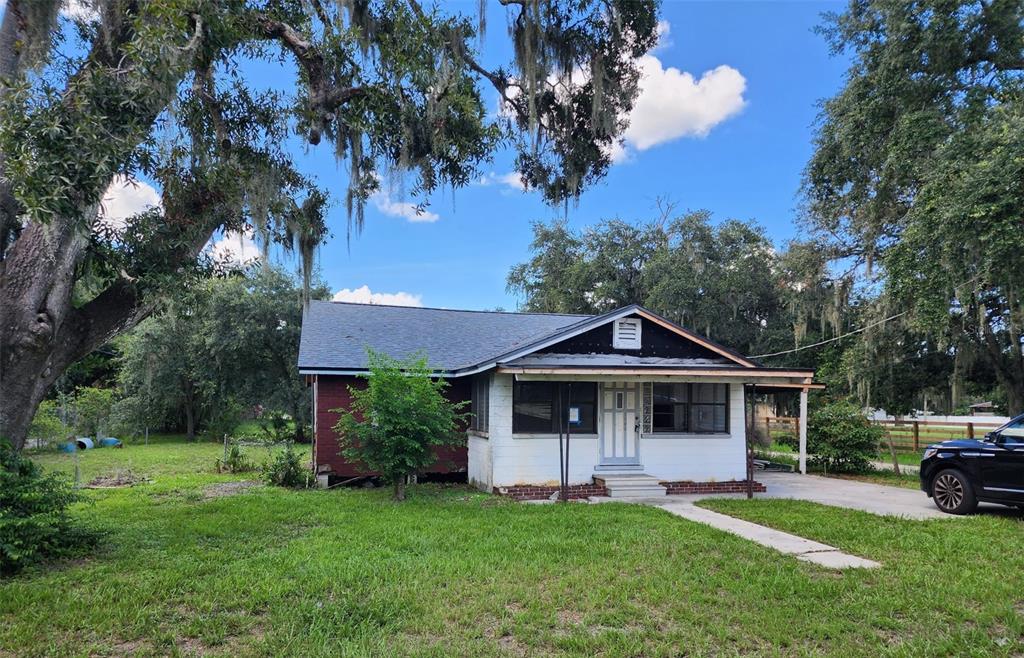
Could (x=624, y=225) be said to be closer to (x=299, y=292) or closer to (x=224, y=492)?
(x=299, y=292)

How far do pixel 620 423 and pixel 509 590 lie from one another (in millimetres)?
6747

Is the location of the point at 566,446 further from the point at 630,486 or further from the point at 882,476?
the point at 882,476

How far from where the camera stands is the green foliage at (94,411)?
78.2 ft

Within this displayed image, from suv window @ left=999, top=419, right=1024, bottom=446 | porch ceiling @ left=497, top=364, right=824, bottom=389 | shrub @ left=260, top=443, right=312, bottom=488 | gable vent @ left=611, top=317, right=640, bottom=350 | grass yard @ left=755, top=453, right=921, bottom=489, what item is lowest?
grass yard @ left=755, top=453, right=921, bottom=489

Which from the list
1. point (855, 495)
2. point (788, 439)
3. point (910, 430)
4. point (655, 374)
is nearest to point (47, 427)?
point (655, 374)

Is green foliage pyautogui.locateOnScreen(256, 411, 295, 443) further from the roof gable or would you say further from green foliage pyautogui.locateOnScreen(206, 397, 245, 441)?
the roof gable

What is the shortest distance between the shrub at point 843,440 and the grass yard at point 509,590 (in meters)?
6.43

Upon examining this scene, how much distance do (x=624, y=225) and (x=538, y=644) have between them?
26.3 meters

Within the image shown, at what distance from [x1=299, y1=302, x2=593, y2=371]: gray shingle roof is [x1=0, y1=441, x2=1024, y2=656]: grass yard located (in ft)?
15.0

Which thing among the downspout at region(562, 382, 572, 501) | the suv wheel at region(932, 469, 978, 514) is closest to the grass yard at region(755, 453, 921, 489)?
the suv wheel at region(932, 469, 978, 514)

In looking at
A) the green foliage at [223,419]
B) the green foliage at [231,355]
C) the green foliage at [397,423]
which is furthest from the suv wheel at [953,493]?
the green foliage at [223,419]

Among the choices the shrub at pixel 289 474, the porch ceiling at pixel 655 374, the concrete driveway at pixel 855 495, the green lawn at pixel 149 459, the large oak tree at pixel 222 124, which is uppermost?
the large oak tree at pixel 222 124

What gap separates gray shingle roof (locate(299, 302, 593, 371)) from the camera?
12.5 meters

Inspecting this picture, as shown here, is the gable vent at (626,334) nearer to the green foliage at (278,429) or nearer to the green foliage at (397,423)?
the green foliage at (397,423)
